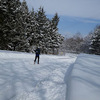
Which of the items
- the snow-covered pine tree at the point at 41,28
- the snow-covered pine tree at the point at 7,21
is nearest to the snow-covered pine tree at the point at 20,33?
the snow-covered pine tree at the point at 7,21

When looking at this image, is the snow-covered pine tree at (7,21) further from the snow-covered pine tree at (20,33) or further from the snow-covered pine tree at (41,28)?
the snow-covered pine tree at (41,28)

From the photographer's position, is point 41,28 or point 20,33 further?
point 41,28

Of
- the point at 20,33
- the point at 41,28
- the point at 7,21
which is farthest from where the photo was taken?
the point at 41,28

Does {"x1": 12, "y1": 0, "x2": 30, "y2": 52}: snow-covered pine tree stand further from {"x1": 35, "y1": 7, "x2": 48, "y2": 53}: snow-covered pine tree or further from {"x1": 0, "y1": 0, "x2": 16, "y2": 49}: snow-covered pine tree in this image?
{"x1": 35, "y1": 7, "x2": 48, "y2": 53}: snow-covered pine tree

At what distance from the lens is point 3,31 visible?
15188mm

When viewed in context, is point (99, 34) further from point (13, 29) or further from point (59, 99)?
point (59, 99)

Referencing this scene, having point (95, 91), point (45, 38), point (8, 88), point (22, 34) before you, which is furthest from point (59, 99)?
point (45, 38)

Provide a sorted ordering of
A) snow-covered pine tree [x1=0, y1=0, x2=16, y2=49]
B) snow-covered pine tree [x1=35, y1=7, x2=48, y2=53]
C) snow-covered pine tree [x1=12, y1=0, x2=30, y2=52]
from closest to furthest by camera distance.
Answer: snow-covered pine tree [x1=0, y1=0, x2=16, y2=49]
snow-covered pine tree [x1=12, y1=0, x2=30, y2=52]
snow-covered pine tree [x1=35, y1=7, x2=48, y2=53]

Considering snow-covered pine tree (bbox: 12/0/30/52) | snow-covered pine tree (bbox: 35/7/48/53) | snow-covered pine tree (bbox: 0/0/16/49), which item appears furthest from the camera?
snow-covered pine tree (bbox: 35/7/48/53)

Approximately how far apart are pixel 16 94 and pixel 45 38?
72.9ft

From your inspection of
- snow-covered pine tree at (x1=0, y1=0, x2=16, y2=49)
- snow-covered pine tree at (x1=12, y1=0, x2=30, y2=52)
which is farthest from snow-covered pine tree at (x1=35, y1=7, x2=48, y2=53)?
snow-covered pine tree at (x1=0, y1=0, x2=16, y2=49)

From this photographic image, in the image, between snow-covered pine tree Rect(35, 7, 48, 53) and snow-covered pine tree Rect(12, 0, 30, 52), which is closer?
snow-covered pine tree Rect(12, 0, 30, 52)

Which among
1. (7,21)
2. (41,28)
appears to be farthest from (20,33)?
(41,28)

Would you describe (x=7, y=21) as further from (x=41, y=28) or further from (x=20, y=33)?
(x=41, y=28)
